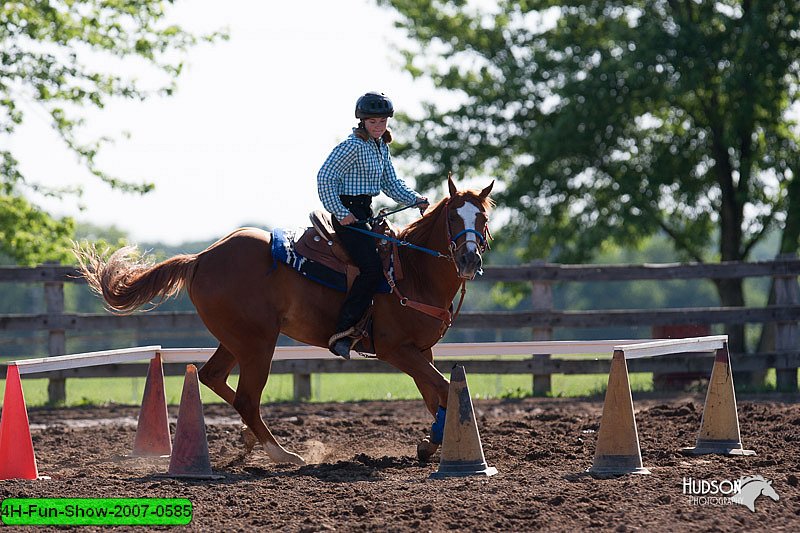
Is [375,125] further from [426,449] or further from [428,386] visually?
[426,449]

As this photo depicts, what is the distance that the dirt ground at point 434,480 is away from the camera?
5.54 meters

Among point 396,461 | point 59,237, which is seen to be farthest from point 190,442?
point 59,237

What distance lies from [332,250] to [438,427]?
60.7 inches

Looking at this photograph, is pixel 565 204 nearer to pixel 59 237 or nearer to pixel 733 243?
pixel 733 243

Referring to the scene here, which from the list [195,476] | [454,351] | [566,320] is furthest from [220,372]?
[566,320]

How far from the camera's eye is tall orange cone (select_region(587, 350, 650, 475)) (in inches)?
270

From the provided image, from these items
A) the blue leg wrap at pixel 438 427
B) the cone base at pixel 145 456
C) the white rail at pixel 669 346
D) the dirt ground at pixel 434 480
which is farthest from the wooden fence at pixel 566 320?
the blue leg wrap at pixel 438 427

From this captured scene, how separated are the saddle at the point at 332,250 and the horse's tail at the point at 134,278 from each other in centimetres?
85

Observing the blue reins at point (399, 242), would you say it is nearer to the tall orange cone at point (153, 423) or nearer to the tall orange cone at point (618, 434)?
the tall orange cone at point (618, 434)

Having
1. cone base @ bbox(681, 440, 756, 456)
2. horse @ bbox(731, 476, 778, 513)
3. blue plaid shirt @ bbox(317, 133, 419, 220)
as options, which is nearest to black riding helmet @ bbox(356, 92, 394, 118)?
blue plaid shirt @ bbox(317, 133, 419, 220)

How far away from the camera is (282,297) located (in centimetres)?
795

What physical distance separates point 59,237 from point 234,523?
1126 cm

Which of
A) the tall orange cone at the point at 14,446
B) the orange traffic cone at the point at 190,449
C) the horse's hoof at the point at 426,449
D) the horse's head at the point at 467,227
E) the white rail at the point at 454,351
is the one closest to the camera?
the tall orange cone at the point at 14,446

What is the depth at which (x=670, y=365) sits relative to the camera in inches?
540
